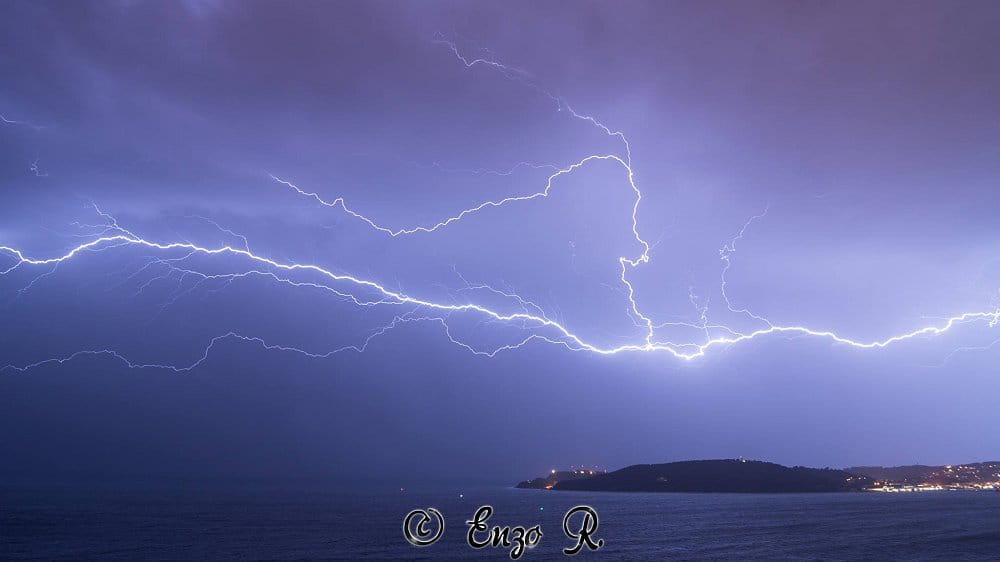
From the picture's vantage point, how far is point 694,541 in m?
33.3

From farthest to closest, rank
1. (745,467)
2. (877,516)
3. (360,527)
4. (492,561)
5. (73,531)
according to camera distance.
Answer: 1. (745,467)
2. (877,516)
3. (360,527)
4. (73,531)
5. (492,561)

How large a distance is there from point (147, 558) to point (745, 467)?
11005cm

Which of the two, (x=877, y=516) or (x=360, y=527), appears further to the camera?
(x=877, y=516)

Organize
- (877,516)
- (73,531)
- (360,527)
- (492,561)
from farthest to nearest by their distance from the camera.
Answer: (877,516) → (360,527) → (73,531) → (492,561)

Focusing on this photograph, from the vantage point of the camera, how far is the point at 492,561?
2530 centimetres

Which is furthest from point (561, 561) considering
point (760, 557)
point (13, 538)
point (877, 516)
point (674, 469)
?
point (674, 469)

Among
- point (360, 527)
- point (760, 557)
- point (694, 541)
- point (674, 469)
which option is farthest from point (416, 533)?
point (674, 469)

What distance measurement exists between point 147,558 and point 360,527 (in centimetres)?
1564

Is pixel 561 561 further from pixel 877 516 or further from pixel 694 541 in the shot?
pixel 877 516

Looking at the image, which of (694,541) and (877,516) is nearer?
(694,541)

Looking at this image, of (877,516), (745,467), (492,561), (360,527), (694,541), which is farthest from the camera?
(745,467)

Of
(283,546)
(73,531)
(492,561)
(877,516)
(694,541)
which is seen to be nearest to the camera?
(492,561)

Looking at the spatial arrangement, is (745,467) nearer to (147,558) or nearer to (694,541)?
(694,541)

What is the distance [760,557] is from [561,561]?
26.5 ft
